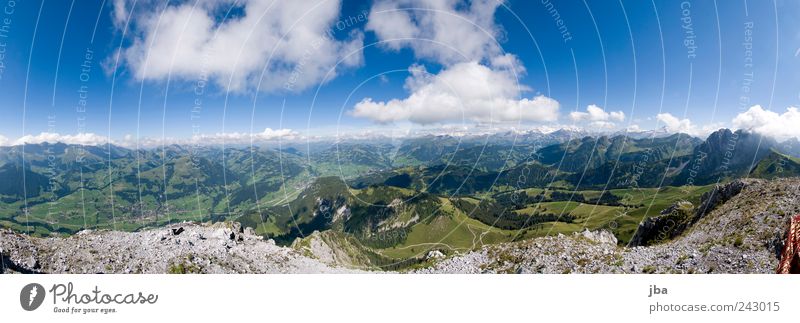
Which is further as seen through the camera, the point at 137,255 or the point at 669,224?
the point at 669,224

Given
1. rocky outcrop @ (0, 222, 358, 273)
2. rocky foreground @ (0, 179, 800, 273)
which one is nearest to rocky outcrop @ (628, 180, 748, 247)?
rocky foreground @ (0, 179, 800, 273)

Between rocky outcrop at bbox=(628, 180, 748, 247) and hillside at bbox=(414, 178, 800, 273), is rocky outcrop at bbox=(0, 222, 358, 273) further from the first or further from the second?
rocky outcrop at bbox=(628, 180, 748, 247)

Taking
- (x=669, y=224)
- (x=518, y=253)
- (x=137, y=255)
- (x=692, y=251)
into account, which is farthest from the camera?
(x=669, y=224)

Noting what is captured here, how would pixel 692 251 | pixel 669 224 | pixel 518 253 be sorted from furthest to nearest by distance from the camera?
pixel 669 224 < pixel 518 253 < pixel 692 251

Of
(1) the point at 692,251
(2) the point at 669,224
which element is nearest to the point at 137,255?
(1) the point at 692,251

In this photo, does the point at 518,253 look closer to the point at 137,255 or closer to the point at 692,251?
the point at 692,251

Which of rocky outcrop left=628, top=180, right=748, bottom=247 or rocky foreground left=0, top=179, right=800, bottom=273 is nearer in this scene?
rocky foreground left=0, top=179, right=800, bottom=273
